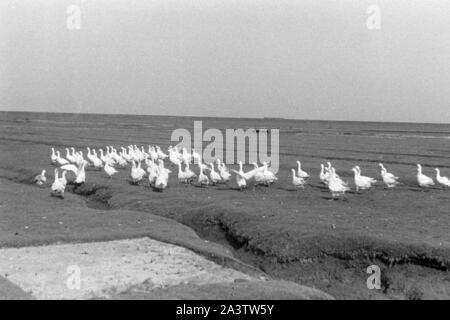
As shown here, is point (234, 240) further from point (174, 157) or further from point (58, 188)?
point (174, 157)

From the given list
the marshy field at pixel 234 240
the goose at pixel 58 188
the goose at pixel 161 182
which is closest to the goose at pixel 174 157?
the marshy field at pixel 234 240

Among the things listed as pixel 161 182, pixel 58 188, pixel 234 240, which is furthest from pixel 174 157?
pixel 234 240

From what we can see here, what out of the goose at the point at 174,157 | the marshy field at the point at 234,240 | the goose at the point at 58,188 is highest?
the goose at the point at 174,157

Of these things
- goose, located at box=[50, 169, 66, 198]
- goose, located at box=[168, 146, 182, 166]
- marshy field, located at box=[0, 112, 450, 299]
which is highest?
goose, located at box=[168, 146, 182, 166]

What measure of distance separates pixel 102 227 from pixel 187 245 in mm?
3727

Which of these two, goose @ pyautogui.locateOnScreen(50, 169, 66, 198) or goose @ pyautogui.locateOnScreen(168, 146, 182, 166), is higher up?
goose @ pyautogui.locateOnScreen(168, 146, 182, 166)

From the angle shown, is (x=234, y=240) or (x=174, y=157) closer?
(x=234, y=240)

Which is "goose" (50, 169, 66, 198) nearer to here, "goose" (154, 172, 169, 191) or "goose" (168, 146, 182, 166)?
"goose" (154, 172, 169, 191)

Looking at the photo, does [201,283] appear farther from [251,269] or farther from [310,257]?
[310,257]

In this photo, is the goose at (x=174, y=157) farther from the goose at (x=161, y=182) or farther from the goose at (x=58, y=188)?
the goose at (x=58, y=188)

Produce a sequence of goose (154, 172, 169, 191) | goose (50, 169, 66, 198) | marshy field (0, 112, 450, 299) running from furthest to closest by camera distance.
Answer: goose (154, 172, 169, 191) < goose (50, 169, 66, 198) < marshy field (0, 112, 450, 299)

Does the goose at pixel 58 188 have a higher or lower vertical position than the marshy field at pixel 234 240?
higher

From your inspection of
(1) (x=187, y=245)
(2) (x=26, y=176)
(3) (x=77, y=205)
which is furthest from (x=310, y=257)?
(2) (x=26, y=176)

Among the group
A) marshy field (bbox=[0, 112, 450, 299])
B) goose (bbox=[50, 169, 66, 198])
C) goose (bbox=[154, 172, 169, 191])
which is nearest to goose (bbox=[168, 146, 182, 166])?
marshy field (bbox=[0, 112, 450, 299])
